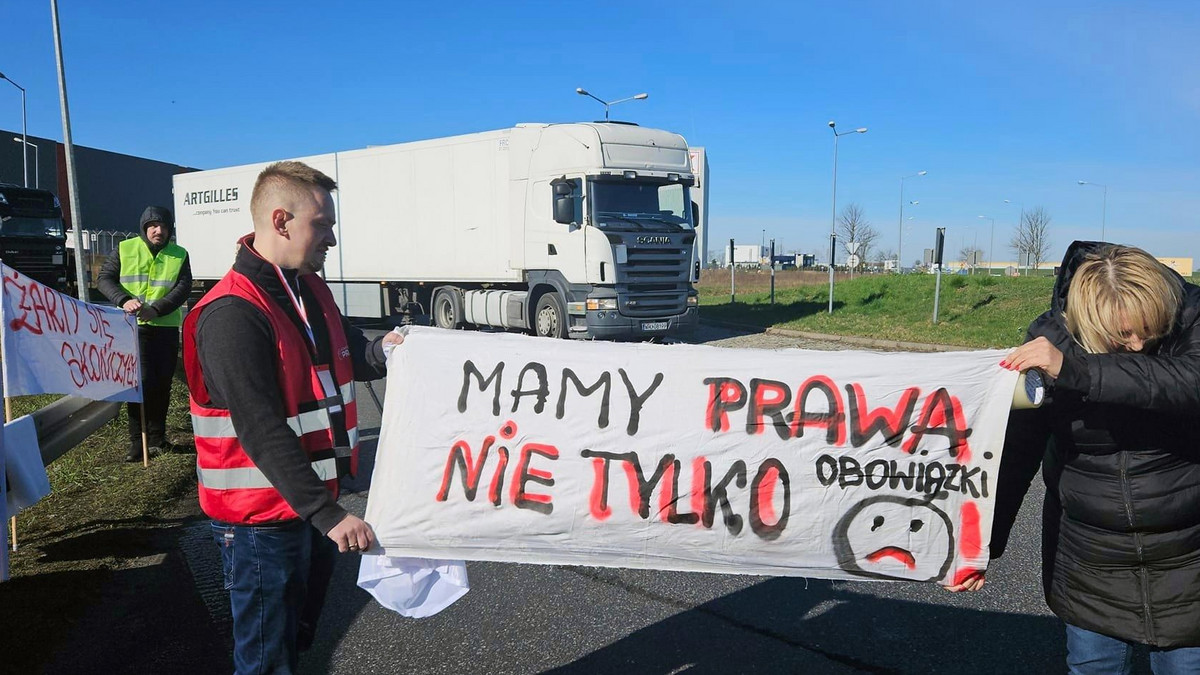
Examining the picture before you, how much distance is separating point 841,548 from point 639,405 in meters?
0.89

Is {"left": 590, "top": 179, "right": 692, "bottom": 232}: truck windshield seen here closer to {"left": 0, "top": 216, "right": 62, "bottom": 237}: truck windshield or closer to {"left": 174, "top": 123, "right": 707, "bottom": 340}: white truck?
{"left": 174, "top": 123, "right": 707, "bottom": 340}: white truck

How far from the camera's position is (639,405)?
303 cm

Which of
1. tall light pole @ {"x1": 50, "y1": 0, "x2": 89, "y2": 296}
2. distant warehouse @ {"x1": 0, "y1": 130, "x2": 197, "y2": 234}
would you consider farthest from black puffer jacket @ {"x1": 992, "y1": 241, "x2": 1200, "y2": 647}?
distant warehouse @ {"x1": 0, "y1": 130, "x2": 197, "y2": 234}

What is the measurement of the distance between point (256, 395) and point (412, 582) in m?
0.93

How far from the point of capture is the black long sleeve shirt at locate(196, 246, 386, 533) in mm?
2330

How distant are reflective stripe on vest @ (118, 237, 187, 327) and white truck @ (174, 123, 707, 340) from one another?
9.23 metres

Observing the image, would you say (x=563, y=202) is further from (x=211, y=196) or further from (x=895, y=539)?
(x=211, y=196)

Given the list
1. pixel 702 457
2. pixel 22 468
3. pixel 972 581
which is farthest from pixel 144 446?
pixel 972 581

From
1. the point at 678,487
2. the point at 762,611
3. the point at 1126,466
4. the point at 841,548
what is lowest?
the point at 762,611

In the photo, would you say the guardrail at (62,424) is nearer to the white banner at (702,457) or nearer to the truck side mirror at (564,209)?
the white banner at (702,457)

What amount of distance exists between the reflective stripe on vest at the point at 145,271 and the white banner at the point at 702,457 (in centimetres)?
485

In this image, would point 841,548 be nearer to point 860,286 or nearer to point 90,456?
point 90,456

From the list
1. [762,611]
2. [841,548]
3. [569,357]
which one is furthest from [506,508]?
[762,611]

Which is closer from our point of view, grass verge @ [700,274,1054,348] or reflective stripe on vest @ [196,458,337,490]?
reflective stripe on vest @ [196,458,337,490]
